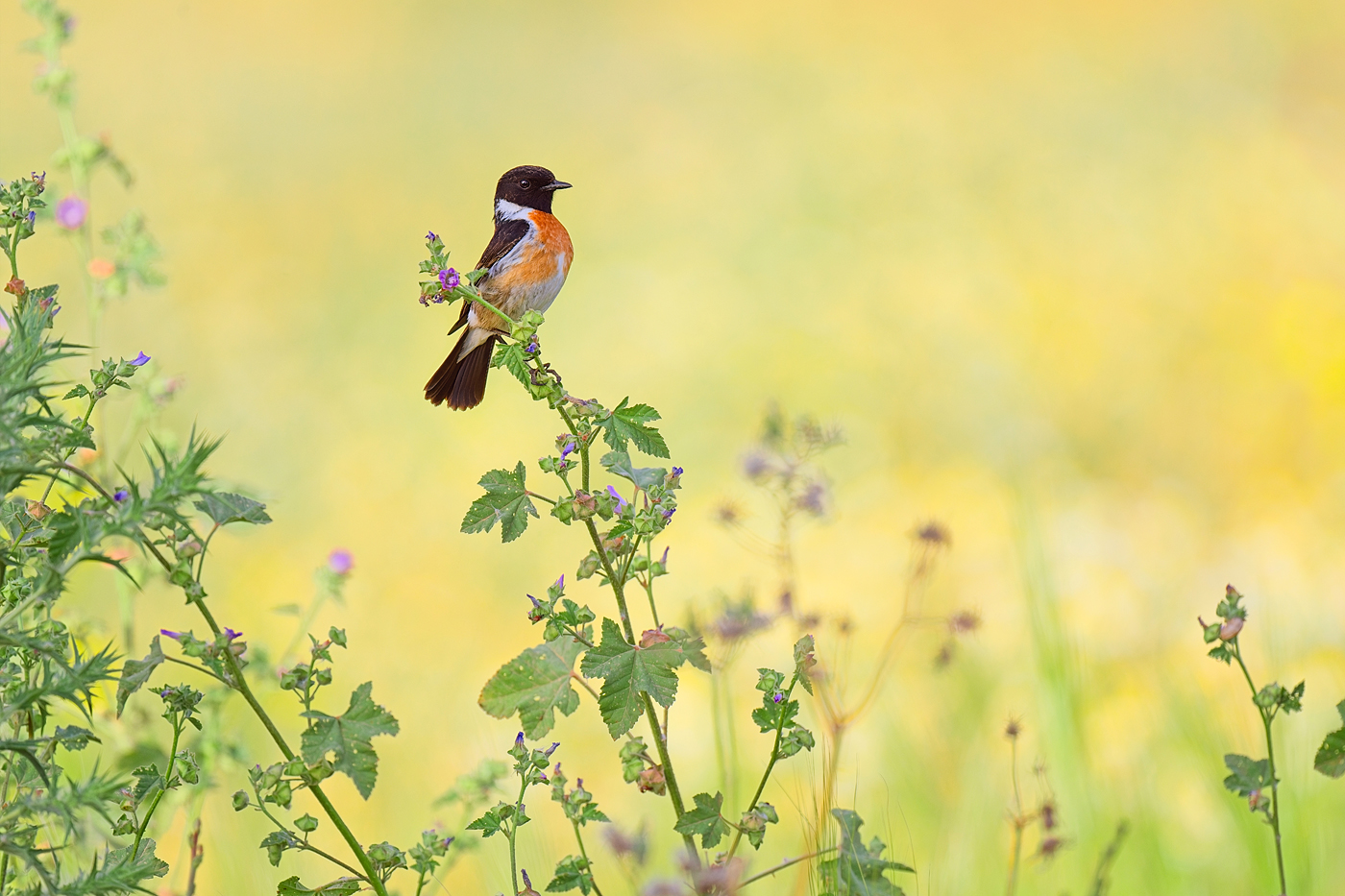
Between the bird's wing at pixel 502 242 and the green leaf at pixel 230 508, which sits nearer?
the green leaf at pixel 230 508

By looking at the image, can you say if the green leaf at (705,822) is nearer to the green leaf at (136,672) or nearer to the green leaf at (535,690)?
the green leaf at (535,690)

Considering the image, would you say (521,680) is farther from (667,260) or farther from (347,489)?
(667,260)

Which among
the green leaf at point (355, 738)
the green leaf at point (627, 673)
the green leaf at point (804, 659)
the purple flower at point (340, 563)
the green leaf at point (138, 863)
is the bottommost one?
the green leaf at point (138, 863)

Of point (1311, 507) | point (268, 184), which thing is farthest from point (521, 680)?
point (268, 184)

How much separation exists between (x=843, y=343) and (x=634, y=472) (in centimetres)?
493

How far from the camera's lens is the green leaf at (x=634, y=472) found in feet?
5.30

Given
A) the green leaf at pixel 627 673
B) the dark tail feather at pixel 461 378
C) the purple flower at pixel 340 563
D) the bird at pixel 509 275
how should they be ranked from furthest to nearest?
the bird at pixel 509 275
the dark tail feather at pixel 461 378
the purple flower at pixel 340 563
the green leaf at pixel 627 673

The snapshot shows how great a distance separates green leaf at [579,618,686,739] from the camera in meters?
1.49

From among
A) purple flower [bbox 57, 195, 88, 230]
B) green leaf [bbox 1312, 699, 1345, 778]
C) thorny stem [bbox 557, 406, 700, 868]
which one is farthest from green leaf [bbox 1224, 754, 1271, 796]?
purple flower [bbox 57, 195, 88, 230]

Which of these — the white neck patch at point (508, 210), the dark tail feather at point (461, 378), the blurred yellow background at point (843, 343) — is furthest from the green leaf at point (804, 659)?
the white neck patch at point (508, 210)

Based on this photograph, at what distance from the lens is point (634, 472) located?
65.2 inches

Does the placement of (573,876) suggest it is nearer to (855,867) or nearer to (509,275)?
(855,867)

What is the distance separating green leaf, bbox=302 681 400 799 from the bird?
107 cm

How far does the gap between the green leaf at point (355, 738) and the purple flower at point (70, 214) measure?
1705 mm
